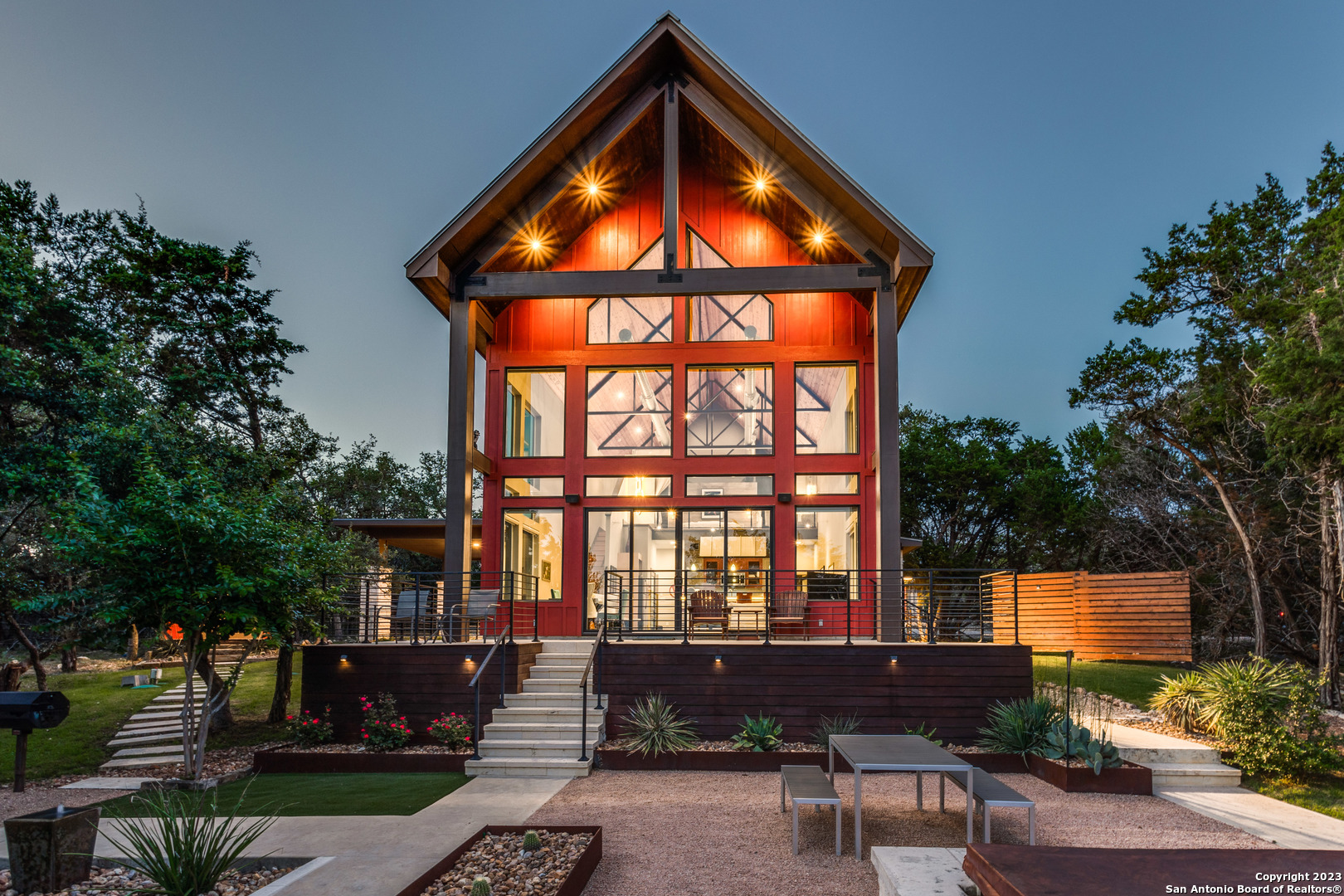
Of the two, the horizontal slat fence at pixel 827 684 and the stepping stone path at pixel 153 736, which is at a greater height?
the horizontal slat fence at pixel 827 684

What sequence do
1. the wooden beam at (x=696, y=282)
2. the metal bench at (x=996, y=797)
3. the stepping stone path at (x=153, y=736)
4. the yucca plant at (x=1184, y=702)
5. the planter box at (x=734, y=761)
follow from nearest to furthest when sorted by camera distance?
the metal bench at (x=996, y=797) → the planter box at (x=734, y=761) → the yucca plant at (x=1184, y=702) → the stepping stone path at (x=153, y=736) → the wooden beam at (x=696, y=282)

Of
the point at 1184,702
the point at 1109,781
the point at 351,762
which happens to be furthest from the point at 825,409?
the point at 351,762

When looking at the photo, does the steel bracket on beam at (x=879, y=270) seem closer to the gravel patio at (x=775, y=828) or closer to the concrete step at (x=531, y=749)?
the gravel patio at (x=775, y=828)

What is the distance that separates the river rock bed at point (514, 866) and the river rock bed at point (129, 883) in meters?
1.25

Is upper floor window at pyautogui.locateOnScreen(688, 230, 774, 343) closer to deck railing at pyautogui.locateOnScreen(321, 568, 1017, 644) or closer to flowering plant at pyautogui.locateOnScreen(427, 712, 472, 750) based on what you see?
deck railing at pyautogui.locateOnScreen(321, 568, 1017, 644)

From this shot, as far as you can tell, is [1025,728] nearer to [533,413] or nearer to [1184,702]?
[1184,702]

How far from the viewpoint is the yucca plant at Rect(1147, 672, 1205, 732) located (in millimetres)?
9672

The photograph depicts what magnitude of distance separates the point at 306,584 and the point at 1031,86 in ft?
401

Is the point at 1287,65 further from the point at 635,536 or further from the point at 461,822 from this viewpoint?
the point at 461,822


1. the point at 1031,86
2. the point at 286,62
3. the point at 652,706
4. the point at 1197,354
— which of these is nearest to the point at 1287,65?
the point at 1031,86

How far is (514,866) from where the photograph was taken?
5102 mm

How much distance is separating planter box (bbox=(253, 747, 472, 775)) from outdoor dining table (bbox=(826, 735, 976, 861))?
4728mm

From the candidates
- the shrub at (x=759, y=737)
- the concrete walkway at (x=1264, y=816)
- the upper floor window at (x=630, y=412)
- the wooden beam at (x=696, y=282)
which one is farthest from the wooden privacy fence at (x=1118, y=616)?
the upper floor window at (x=630, y=412)

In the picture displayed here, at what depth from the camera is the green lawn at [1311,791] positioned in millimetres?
7633
